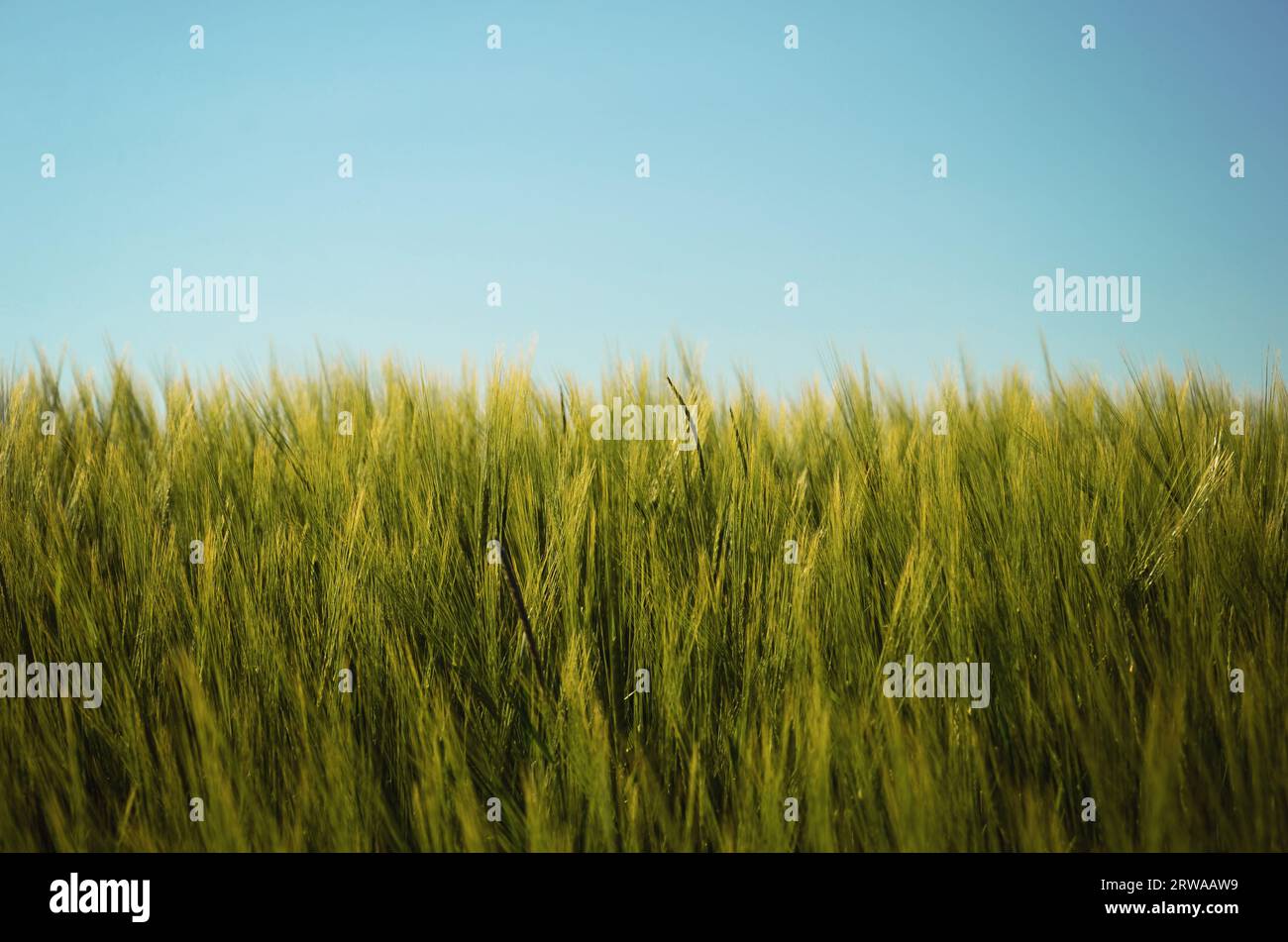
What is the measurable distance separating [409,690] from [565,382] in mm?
775

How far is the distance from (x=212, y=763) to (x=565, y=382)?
1018mm

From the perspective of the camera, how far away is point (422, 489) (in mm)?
1636

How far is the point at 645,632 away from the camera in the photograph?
1.44 m

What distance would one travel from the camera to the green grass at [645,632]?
48.0 inches

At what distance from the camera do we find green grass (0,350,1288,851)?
1.22 metres

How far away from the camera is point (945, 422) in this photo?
74.7 inches
